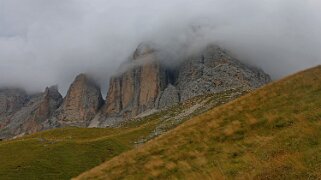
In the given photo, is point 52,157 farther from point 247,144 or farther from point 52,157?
point 247,144

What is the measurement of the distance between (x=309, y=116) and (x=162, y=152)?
10.8 m

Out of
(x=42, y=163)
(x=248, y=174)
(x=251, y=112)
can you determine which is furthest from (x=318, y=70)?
(x=42, y=163)

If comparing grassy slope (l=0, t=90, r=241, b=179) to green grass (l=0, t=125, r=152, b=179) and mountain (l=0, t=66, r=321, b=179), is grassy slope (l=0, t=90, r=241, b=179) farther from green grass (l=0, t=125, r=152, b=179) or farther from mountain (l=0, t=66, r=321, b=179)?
mountain (l=0, t=66, r=321, b=179)

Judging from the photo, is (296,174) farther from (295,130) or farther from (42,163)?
(42,163)

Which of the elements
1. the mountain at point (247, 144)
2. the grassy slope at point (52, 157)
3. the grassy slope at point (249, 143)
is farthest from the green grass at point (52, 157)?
the grassy slope at point (249, 143)

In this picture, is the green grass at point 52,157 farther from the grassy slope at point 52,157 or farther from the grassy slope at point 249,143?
the grassy slope at point 249,143

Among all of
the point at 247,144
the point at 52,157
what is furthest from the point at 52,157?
the point at 247,144

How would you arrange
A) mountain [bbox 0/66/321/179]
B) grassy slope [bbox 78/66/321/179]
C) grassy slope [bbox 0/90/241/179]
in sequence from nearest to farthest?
1. grassy slope [bbox 78/66/321/179]
2. mountain [bbox 0/66/321/179]
3. grassy slope [bbox 0/90/241/179]

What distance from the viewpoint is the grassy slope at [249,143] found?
21391 millimetres

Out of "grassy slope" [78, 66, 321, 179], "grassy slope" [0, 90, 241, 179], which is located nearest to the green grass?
"grassy slope" [0, 90, 241, 179]

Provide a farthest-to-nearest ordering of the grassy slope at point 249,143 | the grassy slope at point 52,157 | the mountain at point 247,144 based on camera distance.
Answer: the grassy slope at point 52,157, the mountain at point 247,144, the grassy slope at point 249,143

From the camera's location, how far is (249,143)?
2795 centimetres

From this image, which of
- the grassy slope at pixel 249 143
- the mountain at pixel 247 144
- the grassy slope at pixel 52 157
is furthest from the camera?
the grassy slope at pixel 52 157

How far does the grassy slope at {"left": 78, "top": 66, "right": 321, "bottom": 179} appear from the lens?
21391 mm
